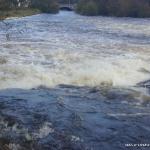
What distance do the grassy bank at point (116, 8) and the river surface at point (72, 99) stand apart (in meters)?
47.9

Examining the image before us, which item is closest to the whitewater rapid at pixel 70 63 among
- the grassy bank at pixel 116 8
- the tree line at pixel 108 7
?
the grassy bank at pixel 116 8

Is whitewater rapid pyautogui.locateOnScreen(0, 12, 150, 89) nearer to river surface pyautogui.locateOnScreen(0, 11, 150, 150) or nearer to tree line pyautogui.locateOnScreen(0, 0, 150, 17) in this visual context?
river surface pyautogui.locateOnScreen(0, 11, 150, 150)

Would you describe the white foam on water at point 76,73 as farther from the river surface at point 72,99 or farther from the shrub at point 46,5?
the shrub at point 46,5

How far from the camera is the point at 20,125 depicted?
30.4ft

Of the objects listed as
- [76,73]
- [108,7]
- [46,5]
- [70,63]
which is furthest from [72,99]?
[46,5]

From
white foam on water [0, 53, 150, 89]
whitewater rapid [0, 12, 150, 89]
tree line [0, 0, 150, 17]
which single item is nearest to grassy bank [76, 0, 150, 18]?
tree line [0, 0, 150, 17]

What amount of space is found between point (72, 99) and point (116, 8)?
5920 centimetres

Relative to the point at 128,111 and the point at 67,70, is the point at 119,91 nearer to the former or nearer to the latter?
the point at 128,111

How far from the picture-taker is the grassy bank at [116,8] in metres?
68.1

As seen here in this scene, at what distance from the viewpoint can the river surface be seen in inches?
339

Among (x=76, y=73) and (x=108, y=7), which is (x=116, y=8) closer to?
(x=108, y=7)

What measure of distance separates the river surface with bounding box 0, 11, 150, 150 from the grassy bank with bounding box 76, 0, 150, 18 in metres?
47.9

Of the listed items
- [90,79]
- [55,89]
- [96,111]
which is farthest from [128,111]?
[90,79]

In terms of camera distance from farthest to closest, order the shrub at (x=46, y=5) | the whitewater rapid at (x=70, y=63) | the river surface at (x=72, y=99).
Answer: the shrub at (x=46, y=5) → the whitewater rapid at (x=70, y=63) → the river surface at (x=72, y=99)
